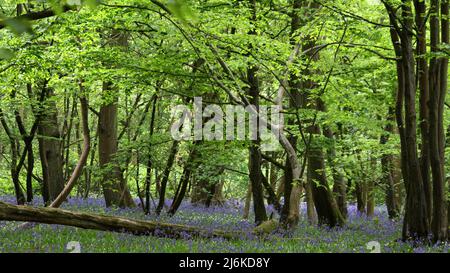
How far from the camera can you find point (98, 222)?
9.31 metres

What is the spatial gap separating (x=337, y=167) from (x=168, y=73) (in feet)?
22.6

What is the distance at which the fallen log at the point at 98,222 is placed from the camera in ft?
28.1

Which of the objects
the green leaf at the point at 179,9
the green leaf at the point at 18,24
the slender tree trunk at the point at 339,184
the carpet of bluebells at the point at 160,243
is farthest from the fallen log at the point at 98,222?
the green leaf at the point at 179,9

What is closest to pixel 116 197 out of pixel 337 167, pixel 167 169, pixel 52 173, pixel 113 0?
pixel 52 173

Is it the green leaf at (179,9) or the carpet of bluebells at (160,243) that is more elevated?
the green leaf at (179,9)

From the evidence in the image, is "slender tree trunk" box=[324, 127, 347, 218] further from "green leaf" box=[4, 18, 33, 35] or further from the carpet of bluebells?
"green leaf" box=[4, 18, 33, 35]

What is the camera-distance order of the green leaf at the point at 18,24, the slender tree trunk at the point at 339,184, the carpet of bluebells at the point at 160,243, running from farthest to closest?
the slender tree trunk at the point at 339,184
the carpet of bluebells at the point at 160,243
the green leaf at the point at 18,24

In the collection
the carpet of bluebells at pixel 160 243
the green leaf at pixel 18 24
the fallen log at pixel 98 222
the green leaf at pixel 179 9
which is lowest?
the carpet of bluebells at pixel 160 243

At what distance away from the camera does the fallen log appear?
8.58 meters

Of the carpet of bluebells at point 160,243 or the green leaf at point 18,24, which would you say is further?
the carpet of bluebells at point 160,243

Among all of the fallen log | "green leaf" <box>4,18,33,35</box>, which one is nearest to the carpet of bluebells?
the fallen log

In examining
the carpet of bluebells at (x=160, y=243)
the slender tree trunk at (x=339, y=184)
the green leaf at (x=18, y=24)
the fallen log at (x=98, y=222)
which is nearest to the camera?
the green leaf at (x=18, y=24)

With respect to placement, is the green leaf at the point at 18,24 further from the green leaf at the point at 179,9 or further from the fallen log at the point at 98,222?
the fallen log at the point at 98,222

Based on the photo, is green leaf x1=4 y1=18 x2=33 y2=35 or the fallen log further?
the fallen log
